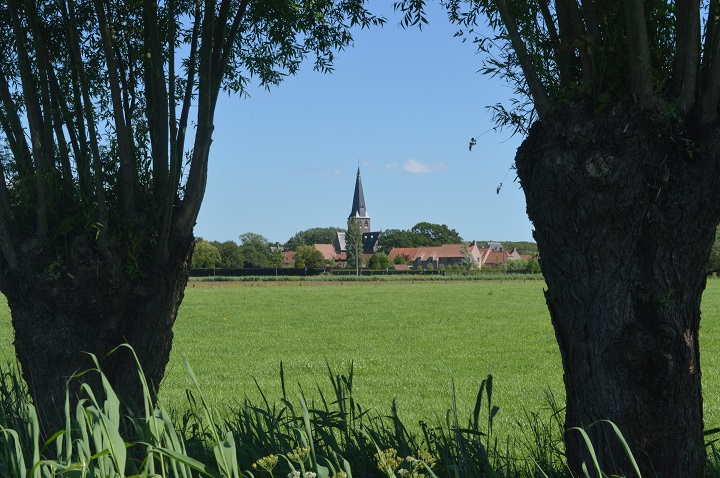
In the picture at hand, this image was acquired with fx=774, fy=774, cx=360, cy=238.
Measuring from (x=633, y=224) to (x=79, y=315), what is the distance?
2.83 metres

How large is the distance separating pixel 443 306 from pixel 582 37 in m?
25.4

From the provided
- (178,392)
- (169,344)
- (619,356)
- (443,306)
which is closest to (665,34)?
(619,356)

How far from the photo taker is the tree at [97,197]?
413 cm

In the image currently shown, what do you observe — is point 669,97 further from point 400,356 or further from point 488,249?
point 488,249

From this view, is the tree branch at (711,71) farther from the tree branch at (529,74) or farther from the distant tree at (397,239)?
the distant tree at (397,239)

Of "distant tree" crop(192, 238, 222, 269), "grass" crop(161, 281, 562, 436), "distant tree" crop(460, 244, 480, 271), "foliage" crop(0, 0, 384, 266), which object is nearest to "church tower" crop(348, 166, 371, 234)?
"distant tree" crop(460, 244, 480, 271)

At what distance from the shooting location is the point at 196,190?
445cm

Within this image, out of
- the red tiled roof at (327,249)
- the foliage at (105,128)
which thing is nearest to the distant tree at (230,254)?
the red tiled roof at (327,249)

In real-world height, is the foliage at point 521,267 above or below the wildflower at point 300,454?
below

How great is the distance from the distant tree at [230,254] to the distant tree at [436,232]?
42.5 m

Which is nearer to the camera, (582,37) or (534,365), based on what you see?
(582,37)

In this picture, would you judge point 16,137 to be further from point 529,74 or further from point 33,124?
point 529,74

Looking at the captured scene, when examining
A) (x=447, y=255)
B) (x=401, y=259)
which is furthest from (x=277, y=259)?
(x=447, y=255)

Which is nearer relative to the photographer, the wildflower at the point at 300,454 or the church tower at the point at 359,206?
the wildflower at the point at 300,454
